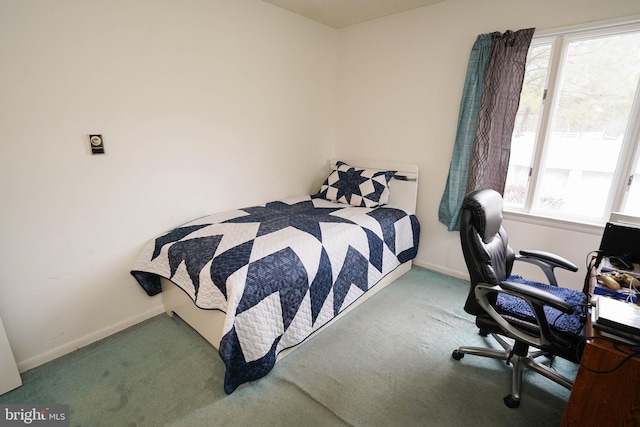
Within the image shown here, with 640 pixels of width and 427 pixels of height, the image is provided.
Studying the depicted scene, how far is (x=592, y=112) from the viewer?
83.2 inches

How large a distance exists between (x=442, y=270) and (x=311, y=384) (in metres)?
1.86

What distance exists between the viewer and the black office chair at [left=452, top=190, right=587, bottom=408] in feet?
4.31

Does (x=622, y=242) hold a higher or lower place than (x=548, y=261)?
higher

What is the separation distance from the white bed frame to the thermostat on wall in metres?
0.95

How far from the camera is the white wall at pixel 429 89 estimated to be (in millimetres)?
2225

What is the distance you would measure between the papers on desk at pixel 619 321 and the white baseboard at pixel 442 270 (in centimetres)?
176

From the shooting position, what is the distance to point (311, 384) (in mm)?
1622

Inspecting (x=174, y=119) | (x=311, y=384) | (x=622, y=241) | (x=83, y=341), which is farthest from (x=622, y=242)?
(x=83, y=341)

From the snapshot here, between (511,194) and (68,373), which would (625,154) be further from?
(68,373)

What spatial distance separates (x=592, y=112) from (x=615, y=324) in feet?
6.02

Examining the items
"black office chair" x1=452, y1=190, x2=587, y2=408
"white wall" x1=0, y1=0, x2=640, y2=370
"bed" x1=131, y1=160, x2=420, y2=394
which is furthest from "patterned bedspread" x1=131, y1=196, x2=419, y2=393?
"black office chair" x1=452, y1=190, x2=587, y2=408

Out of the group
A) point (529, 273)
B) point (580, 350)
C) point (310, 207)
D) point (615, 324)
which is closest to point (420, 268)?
point (529, 273)

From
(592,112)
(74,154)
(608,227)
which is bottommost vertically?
(608,227)

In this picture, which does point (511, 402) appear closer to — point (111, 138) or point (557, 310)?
point (557, 310)
